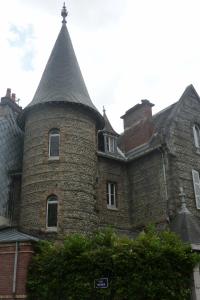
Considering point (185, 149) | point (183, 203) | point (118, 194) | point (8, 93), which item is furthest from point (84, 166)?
point (8, 93)

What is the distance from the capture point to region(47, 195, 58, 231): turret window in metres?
15.8

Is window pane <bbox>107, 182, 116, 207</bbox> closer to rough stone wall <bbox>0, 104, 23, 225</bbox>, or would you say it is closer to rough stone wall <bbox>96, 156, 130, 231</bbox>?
rough stone wall <bbox>96, 156, 130, 231</bbox>

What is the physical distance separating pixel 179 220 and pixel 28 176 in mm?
6626

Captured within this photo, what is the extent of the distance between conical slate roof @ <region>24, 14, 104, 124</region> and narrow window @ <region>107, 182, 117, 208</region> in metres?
3.10

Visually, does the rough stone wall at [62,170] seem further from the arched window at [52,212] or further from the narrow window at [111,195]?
the narrow window at [111,195]

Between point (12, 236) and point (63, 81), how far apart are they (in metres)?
7.95

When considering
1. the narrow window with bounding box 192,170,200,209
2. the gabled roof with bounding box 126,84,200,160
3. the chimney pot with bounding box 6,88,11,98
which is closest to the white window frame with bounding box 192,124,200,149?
the gabled roof with bounding box 126,84,200,160

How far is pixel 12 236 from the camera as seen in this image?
46.0 ft

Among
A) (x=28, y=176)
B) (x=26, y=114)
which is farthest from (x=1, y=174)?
(x=26, y=114)

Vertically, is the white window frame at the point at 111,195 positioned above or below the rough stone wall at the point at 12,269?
above

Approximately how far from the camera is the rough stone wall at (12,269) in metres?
12.7

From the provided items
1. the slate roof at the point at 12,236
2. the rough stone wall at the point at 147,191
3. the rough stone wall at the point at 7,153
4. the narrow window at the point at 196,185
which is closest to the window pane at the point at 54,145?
the rough stone wall at the point at 7,153

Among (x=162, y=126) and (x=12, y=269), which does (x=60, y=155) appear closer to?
(x=12, y=269)

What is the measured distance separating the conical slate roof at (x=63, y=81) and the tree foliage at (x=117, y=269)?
741 cm
